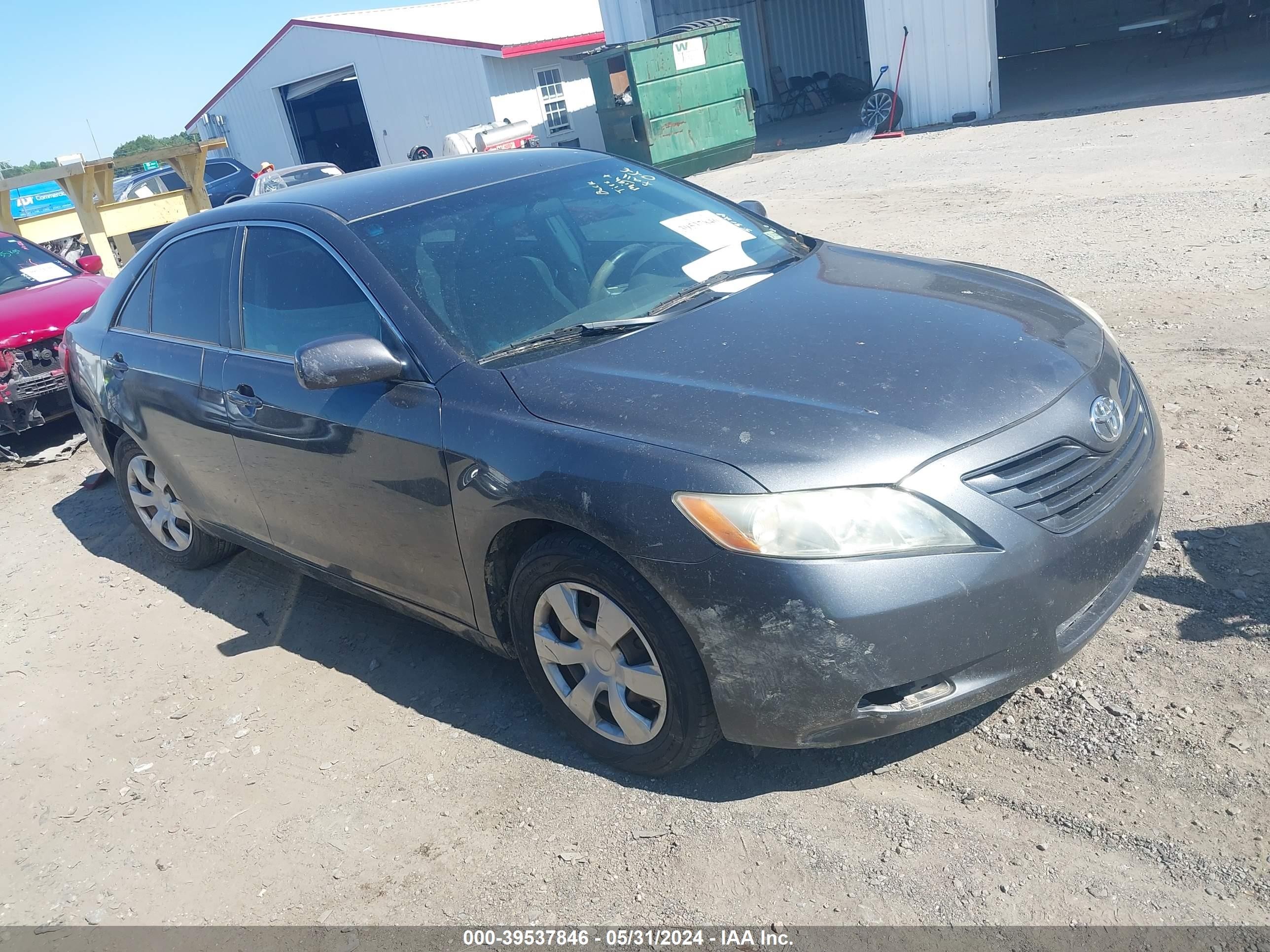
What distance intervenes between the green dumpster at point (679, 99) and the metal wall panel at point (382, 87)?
27.8 feet

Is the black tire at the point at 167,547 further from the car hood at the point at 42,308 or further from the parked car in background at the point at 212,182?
the parked car in background at the point at 212,182

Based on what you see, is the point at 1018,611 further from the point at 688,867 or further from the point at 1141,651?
the point at 688,867

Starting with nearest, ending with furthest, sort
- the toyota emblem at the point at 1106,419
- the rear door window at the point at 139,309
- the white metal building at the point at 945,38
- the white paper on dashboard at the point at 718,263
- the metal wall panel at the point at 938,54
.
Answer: the toyota emblem at the point at 1106,419 → the white paper on dashboard at the point at 718,263 → the rear door window at the point at 139,309 → the metal wall panel at the point at 938,54 → the white metal building at the point at 945,38

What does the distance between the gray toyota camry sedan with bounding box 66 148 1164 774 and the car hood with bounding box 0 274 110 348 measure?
392 centimetres

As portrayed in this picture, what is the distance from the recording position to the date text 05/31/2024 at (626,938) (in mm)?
2475

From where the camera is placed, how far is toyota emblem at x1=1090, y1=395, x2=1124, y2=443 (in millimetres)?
2838

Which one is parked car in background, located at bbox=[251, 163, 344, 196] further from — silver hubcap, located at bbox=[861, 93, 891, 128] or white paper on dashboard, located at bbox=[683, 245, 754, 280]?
white paper on dashboard, located at bbox=[683, 245, 754, 280]

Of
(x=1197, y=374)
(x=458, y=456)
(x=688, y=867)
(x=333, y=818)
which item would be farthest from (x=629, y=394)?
(x=1197, y=374)

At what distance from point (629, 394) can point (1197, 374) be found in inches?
142

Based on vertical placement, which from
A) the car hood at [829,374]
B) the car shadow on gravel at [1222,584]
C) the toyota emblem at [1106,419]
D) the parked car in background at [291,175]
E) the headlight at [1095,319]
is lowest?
the car shadow on gravel at [1222,584]

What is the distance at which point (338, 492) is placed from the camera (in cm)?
363

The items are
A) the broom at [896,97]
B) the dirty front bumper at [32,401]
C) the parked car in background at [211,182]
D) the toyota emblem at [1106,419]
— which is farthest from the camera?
the parked car in background at [211,182]

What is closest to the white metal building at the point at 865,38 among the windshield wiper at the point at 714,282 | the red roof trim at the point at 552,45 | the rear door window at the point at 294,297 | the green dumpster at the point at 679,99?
the green dumpster at the point at 679,99

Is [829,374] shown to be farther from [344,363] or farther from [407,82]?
[407,82]
